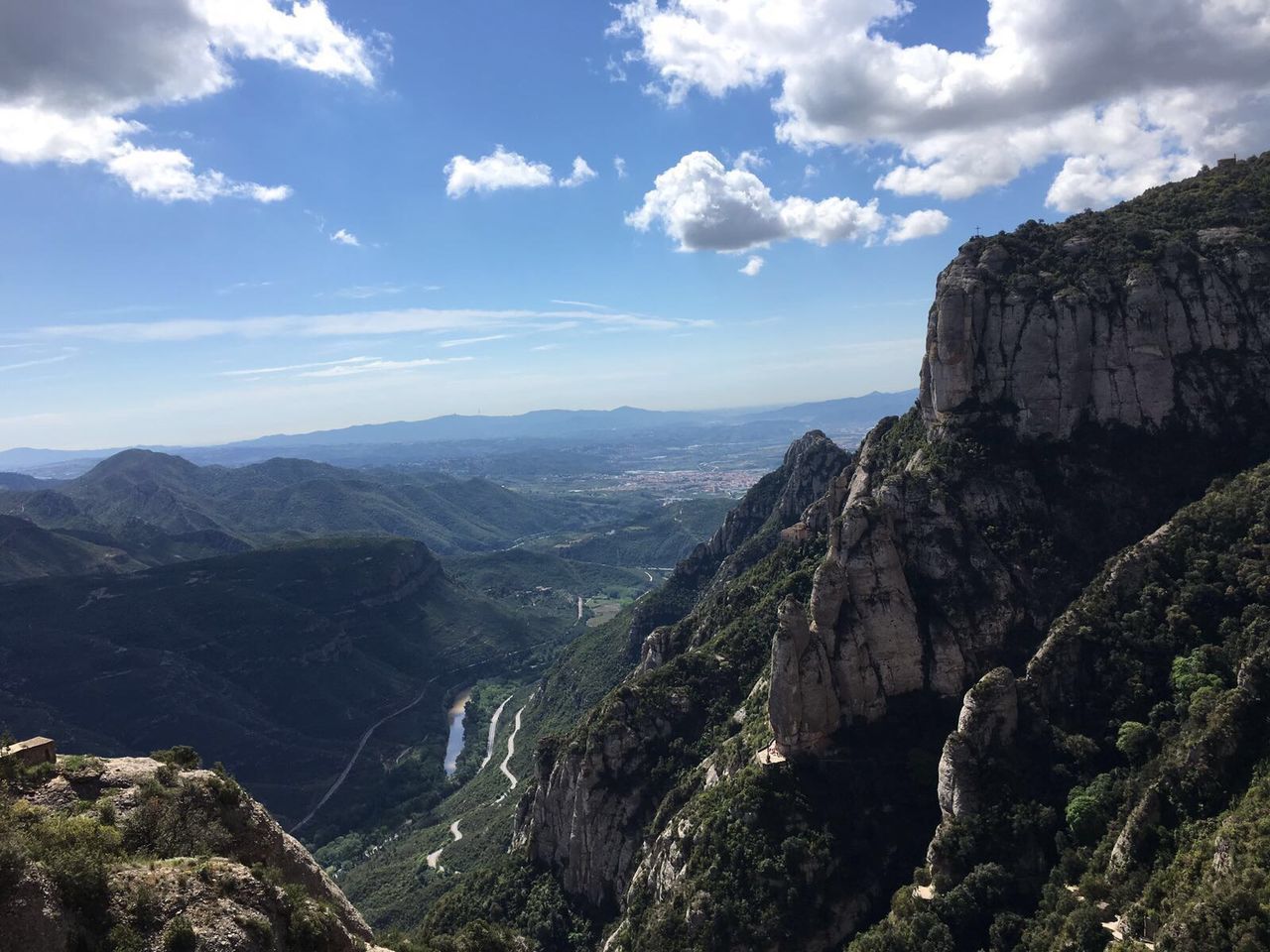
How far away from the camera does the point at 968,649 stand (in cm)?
6341

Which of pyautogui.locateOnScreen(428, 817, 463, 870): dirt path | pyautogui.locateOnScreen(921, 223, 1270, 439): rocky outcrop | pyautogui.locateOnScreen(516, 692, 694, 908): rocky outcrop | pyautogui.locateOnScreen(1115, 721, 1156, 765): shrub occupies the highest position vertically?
pyautogui.locateOnScreen(921, 223, 1270, 439): rocky outcrop

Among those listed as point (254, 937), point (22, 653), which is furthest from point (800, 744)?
point (22, 653)

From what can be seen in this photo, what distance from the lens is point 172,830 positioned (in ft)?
89.2

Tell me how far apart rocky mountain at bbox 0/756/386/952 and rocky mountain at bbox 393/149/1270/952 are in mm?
36429

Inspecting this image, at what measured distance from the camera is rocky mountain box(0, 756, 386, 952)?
20266 mm

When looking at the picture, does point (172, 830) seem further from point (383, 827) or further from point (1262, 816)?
point (383, 827)

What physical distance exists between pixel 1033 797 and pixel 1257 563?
24.6 meters

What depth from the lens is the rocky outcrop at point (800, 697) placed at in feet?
204

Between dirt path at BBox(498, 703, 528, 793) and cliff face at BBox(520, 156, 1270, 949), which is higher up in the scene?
cliff face at BBox(520, 156, 1270, 949)

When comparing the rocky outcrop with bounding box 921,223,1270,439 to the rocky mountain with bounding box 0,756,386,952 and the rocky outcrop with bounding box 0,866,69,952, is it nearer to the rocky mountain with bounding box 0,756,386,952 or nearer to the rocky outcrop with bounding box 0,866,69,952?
the rocky mountain with bounding box 0,756,386,952

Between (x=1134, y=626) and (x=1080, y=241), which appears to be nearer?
(x=1134, y=626)

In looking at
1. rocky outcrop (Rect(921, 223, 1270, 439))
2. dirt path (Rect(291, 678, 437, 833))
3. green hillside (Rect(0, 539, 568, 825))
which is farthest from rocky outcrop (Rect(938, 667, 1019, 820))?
dirt path (Rect(291, 678, 437, 833))

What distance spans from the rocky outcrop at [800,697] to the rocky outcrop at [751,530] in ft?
217

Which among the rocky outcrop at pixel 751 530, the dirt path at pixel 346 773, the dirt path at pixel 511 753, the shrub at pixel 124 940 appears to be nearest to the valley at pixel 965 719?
the shrub at pixel 124 940
